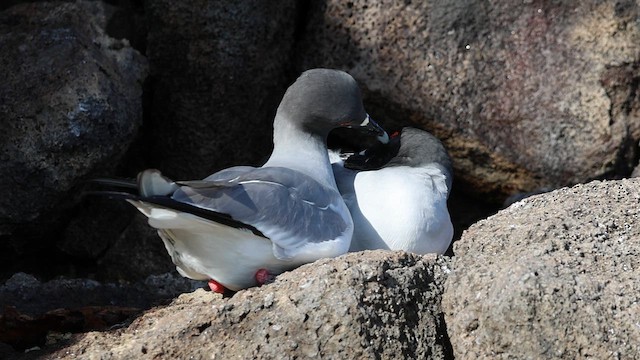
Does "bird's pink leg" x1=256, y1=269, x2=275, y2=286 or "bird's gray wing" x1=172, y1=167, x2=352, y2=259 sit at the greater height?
"bird's gray wing" x1=172, y1=167, x2=352, y2=259

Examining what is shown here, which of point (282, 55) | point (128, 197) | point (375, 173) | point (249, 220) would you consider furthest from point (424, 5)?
point (128, 197)

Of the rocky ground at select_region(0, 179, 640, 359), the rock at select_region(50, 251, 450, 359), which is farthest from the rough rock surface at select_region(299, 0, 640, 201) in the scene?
the rock at select_region(50, 251, 450, 359)

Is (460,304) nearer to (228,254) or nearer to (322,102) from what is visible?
(228,254)

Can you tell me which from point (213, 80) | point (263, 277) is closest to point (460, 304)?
point (263, 277)

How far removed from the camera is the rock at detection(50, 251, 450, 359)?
327 cm

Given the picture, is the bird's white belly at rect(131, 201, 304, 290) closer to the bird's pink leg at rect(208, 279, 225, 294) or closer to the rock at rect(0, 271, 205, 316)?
the bird's pink leg at rect(208, 279, 225, 294)

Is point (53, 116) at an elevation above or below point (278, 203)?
below

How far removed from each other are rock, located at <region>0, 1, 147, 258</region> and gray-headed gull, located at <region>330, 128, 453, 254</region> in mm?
893

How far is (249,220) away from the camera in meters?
3.71

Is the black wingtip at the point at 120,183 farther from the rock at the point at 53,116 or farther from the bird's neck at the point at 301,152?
the rock at the point at 53,116

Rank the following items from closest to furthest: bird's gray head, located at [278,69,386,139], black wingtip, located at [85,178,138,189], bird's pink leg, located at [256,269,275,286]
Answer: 1. black wingtip, located at [85,178,138,189]
2. bird's pink leg, located at [256,269,275,286]
3. bird's gray head, located at [278,69,386,139]

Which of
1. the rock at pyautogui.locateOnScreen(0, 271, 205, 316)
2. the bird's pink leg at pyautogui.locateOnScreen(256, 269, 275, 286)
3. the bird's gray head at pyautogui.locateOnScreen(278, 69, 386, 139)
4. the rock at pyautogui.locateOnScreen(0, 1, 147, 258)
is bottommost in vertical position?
the rock at pyautogui.locateOnScreen(0, 271, 205, 316)

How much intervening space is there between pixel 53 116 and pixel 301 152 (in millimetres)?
995

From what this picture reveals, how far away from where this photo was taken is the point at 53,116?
464 cm
